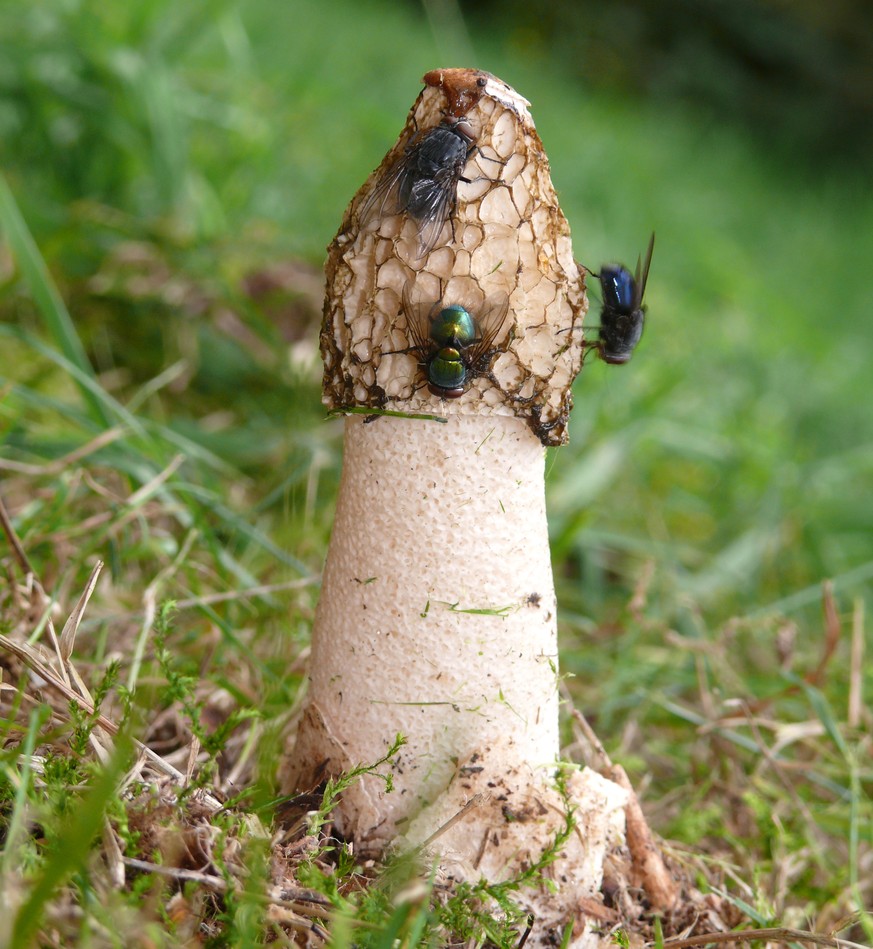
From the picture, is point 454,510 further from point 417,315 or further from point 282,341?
point 282,341

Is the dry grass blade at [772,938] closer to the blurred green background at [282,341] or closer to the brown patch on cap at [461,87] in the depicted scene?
the blurred green background at [282,341]

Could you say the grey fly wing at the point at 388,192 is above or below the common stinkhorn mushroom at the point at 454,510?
above

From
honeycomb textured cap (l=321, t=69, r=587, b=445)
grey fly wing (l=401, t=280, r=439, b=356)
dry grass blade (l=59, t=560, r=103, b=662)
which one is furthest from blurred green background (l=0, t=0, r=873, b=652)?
grey fly wing (l=401, t=280, r=439, b=356)

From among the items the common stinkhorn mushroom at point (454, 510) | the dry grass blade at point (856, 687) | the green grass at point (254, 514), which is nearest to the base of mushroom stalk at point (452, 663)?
the common stinkhorn mushroom at point (454, 510)

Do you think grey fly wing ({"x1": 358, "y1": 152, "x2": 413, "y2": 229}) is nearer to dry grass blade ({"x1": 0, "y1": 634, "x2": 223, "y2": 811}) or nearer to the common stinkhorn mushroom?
the common stinkhorn mushroom

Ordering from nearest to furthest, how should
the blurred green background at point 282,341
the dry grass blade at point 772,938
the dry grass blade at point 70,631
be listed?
the dry grass blade at point 772,938
the dry grass blade at point 70,631
the blurred green background at point 282,341

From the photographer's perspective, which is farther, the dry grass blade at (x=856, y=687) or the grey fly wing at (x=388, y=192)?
the dry grass blade at (x=856, y=687)

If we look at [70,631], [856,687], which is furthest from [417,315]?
[856,687]
